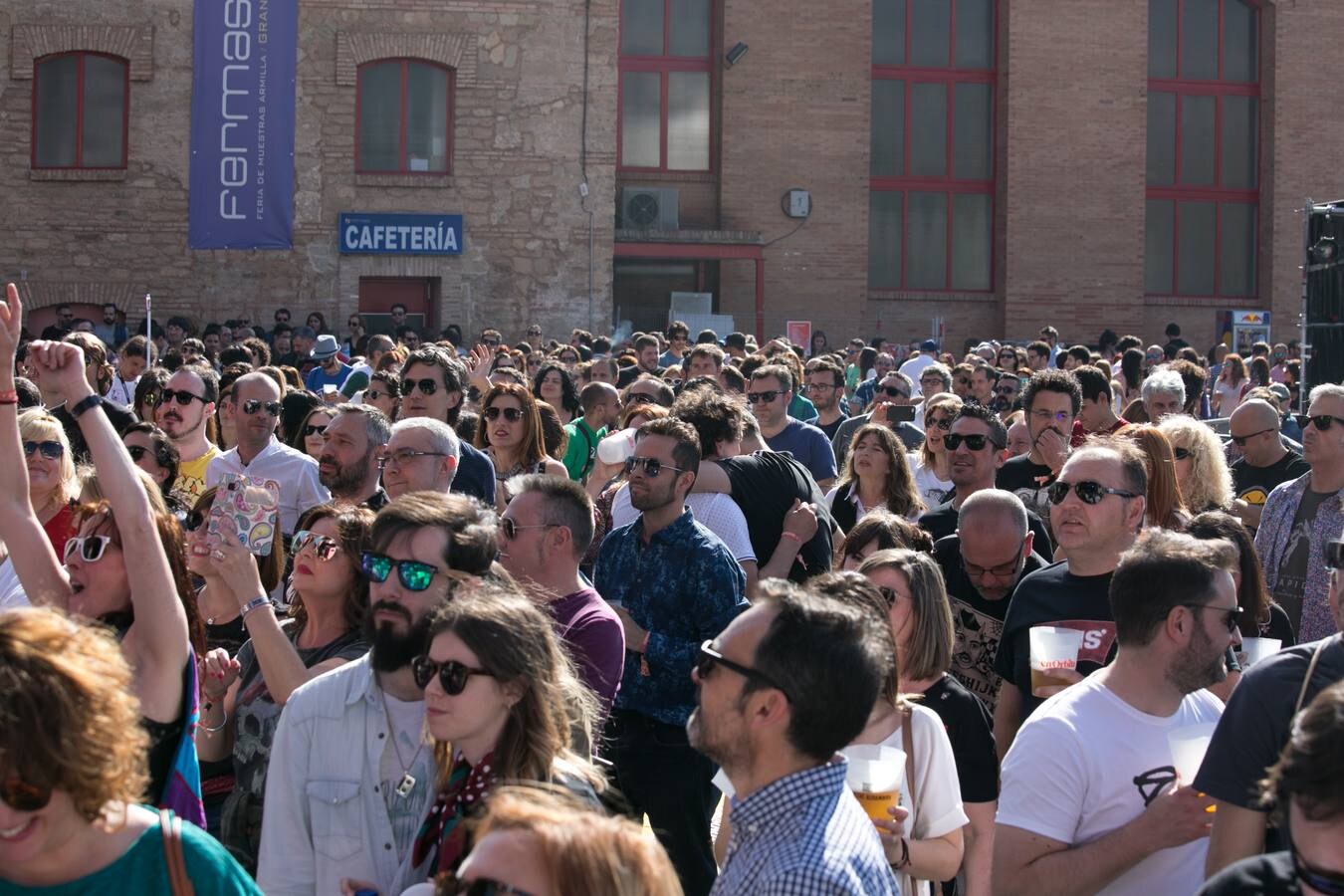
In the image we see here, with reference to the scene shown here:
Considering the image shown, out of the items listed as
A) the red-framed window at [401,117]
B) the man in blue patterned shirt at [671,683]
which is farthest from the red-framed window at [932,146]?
the man in blue patterned shirt at [671,683]

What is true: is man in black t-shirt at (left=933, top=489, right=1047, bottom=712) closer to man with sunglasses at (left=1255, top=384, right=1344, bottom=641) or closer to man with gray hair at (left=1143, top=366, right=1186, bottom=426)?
man with sunglasses at (left=1255, top=384, right=1344, bottom=641)

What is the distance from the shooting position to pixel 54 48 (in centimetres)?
2478

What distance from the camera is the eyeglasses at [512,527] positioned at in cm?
532

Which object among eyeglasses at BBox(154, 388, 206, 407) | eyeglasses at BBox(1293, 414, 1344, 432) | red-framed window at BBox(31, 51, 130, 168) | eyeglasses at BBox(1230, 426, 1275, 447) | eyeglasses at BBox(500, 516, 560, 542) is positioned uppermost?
red-framed window at BBox(31, 51, 130, 168)

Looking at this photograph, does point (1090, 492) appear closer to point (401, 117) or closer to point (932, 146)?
point (401, 117)

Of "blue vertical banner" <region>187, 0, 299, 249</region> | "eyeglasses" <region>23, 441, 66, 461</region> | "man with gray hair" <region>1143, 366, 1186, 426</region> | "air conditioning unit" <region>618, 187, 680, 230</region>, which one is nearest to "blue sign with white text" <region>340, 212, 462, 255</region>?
"blue vertical banner" <region>187, 0, 299, 249</region>

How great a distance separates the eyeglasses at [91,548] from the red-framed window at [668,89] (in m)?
25.7

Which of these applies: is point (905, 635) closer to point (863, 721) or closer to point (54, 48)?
point (863, 721)

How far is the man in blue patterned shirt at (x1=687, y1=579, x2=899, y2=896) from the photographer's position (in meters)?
3.03

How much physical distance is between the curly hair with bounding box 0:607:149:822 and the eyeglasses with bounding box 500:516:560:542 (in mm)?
2581

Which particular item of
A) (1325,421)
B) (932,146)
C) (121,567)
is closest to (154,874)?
(121,567)

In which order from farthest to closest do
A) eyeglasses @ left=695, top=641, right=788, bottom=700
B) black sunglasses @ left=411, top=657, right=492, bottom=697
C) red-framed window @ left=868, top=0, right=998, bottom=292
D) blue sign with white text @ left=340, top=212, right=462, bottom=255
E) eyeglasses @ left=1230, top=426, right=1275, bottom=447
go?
red-framed window @ left=868, top=0, right=998, bottom=292, blue sign with white text @ left=340, top=212, right=462, bottom=255, eyeglasses @ left=1230, top=426, right=1275, bottom=447, black sunglasses @ left=411, top=657, right=492, bottom=697, eyeglasses @ left=695, top=641, right=788, bottom=700

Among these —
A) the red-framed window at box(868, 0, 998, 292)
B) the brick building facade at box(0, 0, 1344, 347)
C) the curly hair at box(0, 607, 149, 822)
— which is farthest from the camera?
the red-framed window at box(868, 0, 998, 292)

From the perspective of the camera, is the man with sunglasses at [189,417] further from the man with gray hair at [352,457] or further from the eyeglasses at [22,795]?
the eyeglasses at [22,795]
